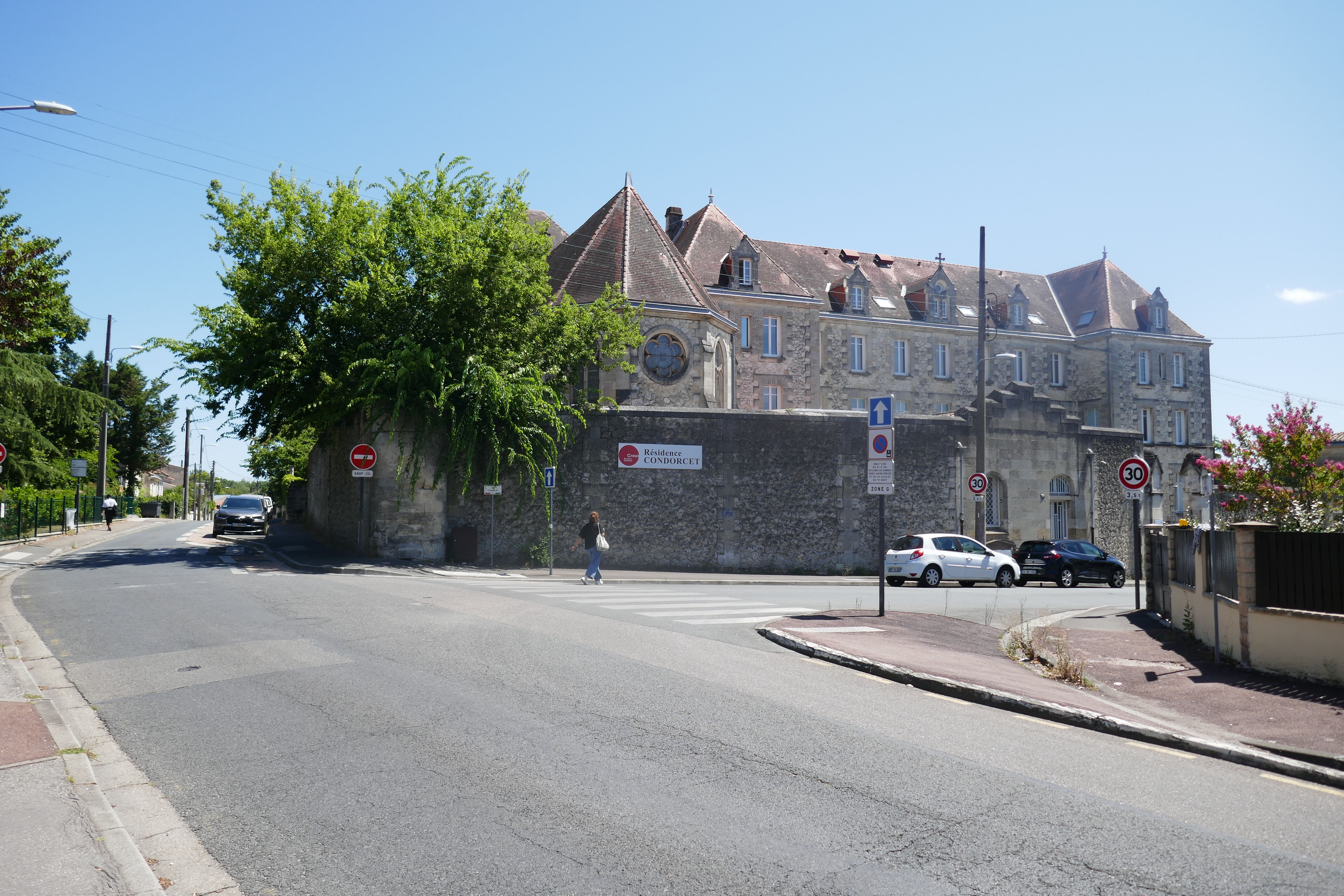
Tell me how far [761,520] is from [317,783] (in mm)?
22341

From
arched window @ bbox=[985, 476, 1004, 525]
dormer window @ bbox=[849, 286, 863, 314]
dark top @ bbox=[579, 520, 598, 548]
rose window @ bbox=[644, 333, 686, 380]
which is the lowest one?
dark top @ bbox=[579, 520, 598, 548]

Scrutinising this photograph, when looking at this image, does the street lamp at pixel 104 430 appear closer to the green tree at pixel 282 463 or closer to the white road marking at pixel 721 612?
the green tree at pixel 282 463

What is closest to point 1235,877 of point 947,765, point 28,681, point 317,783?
point 947,765

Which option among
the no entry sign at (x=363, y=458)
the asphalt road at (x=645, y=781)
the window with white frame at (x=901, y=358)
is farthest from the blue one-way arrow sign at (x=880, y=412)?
the window with white frame at (x=901, y=358)

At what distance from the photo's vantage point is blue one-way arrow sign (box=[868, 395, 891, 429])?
45.6ft

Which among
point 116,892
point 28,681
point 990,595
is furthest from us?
point 990,595

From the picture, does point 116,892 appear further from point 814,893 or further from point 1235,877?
point 1235,877

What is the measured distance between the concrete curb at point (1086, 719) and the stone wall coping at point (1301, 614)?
3585 mm

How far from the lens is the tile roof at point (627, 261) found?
3156 centimetres

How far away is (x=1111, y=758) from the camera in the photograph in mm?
6426

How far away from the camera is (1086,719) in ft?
24.7

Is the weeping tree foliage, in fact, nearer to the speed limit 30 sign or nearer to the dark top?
the dark top

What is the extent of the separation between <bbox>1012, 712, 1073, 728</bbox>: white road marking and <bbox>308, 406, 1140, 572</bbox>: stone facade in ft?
61.0

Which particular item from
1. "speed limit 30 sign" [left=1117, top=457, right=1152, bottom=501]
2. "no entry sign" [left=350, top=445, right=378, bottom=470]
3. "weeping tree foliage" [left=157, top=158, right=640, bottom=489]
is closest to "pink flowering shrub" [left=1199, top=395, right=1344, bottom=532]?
"speed limit 30 sign" [left=1117, top=457, right=1152, bottom=501]
